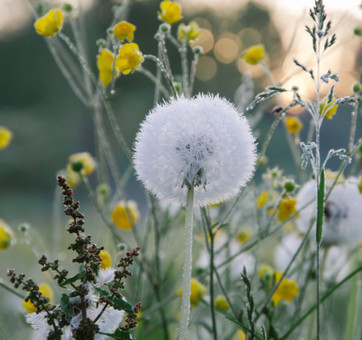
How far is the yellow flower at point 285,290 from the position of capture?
0.91 metres

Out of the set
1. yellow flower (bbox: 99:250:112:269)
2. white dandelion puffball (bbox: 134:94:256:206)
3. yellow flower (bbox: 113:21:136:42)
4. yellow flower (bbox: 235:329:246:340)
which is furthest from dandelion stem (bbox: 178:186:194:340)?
yellow flower (bbox: 235:329:246:340)

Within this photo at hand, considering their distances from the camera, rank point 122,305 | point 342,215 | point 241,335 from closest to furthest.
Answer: point 122,305 < point 342,215 < point 241,335

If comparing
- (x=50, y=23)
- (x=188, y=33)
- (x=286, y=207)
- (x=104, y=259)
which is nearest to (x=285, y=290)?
(x=286, y=207)

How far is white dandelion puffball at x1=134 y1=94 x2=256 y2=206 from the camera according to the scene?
620 millimetres

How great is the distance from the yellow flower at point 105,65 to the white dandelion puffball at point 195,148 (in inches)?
10.5

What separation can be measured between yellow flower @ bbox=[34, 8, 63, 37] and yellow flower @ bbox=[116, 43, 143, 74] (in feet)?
0.60

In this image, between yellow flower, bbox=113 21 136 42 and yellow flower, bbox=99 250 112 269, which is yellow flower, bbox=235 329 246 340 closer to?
yellow flower, bbox=99 250 112 269

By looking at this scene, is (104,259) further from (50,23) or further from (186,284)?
(50,23)

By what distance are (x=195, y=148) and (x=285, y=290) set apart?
0.43 m

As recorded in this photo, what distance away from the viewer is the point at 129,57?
29.7 inches

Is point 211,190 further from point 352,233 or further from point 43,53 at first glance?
point 43,53

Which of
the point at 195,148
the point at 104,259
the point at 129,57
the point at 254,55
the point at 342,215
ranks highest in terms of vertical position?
the point at 254,55

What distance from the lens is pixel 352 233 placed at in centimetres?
98

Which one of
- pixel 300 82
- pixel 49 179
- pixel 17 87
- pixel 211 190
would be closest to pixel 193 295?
pixel 211 190
